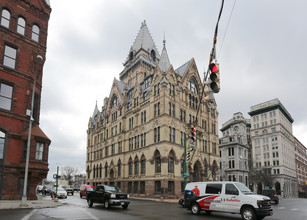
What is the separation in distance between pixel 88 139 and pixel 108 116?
13.9 m

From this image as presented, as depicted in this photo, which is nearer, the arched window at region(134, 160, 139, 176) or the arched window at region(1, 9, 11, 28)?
the arched window at region(1, 9, 11, 28)

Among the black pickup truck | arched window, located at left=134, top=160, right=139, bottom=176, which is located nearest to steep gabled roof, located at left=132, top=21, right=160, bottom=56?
arched window, located at left=134, top=160, right=139, bottom=176

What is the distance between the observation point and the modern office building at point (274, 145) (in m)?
93.7

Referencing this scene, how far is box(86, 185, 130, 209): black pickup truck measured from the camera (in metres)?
18.9

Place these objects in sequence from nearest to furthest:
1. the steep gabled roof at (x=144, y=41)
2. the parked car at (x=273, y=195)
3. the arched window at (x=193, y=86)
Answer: the parked car at (x=273, y=195), the arched window at (x=193, y=86), the steep gabled roof at (x=144, y=41)

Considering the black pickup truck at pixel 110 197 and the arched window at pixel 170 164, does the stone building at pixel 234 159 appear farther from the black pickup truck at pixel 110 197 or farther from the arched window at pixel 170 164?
the black pickup truck at pixel 110 197

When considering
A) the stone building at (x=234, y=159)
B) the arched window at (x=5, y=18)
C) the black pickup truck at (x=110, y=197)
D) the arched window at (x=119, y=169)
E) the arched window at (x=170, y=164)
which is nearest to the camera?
the black pickup truck at (x=110, y=197)

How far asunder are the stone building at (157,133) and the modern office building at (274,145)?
182 feet

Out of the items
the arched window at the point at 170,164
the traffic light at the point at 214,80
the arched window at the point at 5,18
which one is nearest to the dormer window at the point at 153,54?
the arched window at the point at 170,164

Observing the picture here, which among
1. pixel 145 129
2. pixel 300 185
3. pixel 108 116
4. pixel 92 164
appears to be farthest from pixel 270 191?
pixel 300 185

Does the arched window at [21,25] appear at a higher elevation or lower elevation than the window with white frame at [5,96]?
higher

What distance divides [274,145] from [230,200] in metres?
93.3

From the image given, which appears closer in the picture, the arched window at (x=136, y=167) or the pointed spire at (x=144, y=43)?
the arched window at (x=136, y=167)

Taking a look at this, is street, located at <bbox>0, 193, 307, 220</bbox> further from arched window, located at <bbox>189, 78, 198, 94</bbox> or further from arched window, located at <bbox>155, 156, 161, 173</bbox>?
arched window, located at <bbox>189, 78, 198, 94</bbox>
